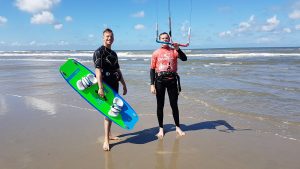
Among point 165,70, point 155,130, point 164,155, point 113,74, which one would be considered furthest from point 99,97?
point 164,155

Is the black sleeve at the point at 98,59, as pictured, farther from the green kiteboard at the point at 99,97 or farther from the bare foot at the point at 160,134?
the bare foot at the point at 160,134

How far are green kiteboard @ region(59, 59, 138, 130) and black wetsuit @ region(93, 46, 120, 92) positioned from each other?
0.12m

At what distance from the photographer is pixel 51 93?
31.8 feet

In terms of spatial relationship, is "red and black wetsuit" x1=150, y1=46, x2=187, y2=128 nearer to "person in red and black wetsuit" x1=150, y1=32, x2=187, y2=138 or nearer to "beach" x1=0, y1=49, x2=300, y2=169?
"person in red and black wetsuit" x1=150, y1=32, x2=187, y2=138

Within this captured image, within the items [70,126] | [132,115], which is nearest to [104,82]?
[132,115]

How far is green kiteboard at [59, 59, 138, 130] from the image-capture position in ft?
A: 16.3

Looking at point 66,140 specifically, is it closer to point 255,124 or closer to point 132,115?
point 132,115

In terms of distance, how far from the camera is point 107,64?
183 inches

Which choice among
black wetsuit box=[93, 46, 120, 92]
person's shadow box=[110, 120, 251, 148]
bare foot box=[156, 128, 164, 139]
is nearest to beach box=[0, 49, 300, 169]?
person's shadow box=[110, 120, 251, 148]

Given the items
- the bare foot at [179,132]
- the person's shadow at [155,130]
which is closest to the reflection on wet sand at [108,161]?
the person's shadow at [155,130]

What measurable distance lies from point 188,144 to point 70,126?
7.56 ft

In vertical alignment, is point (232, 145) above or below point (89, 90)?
below

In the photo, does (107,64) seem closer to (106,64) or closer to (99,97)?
(106,64)

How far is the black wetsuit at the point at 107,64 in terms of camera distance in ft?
14.9
